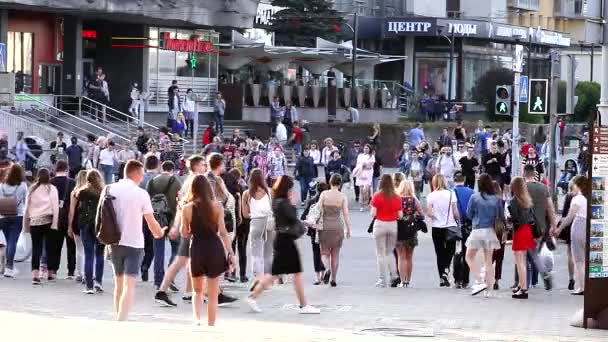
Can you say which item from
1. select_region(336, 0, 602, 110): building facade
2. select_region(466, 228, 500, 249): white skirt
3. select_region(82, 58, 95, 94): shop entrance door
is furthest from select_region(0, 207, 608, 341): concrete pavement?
select_region(336, 0, 602, 110): building facade

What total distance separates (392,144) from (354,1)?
29.2m

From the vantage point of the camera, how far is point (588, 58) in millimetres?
94250

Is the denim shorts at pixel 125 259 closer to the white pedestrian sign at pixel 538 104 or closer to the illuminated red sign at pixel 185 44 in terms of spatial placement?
the white pedestrian sign at pixel 538 104

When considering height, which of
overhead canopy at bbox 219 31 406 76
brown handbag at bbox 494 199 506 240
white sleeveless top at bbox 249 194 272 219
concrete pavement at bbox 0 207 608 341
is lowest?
concrete pavement at bbox 0 207 608 341

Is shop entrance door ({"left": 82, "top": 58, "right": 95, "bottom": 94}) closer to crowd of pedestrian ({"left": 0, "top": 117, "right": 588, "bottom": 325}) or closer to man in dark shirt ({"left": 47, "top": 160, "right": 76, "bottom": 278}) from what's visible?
crowd of pedestrian ({"left": 0, "top": 117, "right": 588, "bottom": 325})

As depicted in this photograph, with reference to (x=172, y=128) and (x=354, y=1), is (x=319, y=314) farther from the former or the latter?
(x=354, y=1)

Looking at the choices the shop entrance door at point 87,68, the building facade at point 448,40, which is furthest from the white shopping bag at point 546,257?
the building facade at point 448,40

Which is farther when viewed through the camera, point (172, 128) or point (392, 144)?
point (392, 144)

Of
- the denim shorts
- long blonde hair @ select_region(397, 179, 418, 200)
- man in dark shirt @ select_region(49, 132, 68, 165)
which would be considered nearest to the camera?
the denim shorts

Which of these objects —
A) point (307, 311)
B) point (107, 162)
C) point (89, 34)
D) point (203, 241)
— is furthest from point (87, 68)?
point (203, 241)

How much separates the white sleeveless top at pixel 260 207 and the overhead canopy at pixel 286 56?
3867 centimetres

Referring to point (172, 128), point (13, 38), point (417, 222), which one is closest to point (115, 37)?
point (13, 38)

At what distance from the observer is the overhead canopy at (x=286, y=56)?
57906 millimetres

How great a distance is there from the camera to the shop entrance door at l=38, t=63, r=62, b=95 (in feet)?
170
